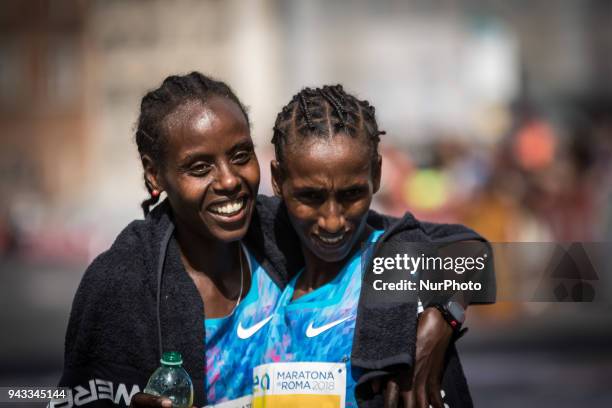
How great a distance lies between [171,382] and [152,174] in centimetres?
72

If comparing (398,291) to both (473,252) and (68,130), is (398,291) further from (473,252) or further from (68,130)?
(68,130)

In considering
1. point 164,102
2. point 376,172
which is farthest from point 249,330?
point 164,102

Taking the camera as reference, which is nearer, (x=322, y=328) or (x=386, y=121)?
(x=322, y=328)

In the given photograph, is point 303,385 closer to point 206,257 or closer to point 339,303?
point 339,303

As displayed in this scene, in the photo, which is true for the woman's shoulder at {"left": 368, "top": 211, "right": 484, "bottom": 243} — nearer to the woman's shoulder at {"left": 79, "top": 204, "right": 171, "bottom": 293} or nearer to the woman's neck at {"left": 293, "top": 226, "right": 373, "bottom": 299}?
the woman's neck at {"left": 293, "top": 226, "right": 373, "bottom": 299}

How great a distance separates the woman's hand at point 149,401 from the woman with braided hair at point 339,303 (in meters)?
0.33

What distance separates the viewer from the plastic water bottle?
8.74ft

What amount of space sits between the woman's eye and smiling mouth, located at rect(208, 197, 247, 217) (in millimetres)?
116

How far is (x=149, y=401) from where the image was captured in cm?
262

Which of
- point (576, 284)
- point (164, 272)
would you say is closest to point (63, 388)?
point (164, 272)

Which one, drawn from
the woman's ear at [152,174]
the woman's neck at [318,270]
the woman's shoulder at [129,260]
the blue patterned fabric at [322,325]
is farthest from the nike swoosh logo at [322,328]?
the woman's ear at [152,174]

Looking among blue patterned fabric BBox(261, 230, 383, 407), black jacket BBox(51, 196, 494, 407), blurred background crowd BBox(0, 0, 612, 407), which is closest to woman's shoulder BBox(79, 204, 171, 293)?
black jacket BBox(51, 196, 494, 407)

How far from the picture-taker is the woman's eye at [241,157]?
297 centimetres

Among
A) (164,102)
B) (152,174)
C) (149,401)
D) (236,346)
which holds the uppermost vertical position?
(164,102)
